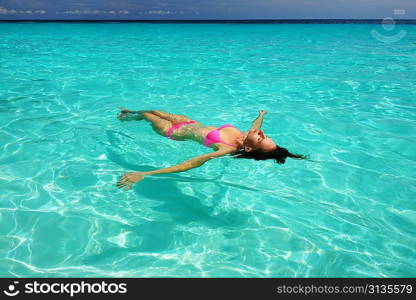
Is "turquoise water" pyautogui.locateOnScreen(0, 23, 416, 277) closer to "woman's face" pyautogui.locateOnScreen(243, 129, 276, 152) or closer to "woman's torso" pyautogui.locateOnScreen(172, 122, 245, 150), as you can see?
"woman's torso" pyautogui.locateOnScreen(172, 122, 245, 150)

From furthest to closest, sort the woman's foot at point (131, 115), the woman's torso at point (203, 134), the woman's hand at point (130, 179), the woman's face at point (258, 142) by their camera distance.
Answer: the woman's foot at point (131, 115), the woman's torso at point (203, 134), the woman's face at point (258, 142), the woman's hand at point (130, 179)

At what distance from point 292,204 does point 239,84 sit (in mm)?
6254

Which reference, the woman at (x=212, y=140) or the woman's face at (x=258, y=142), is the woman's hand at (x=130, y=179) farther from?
the woman's face at (x=258, y=142)

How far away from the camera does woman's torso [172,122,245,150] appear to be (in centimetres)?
416

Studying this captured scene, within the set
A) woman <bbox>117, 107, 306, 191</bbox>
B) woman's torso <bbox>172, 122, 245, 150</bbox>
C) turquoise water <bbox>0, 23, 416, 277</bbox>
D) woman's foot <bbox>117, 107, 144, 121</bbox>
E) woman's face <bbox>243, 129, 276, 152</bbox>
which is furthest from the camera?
woman's foot <bbox>117, 107, 144, 121</bbox>

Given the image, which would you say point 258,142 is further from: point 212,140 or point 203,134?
point 203,134

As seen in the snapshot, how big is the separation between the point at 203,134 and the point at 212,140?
25 centimetres

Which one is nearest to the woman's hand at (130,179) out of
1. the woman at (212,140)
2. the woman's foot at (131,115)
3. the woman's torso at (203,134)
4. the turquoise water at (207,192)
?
the woman at (212,140)

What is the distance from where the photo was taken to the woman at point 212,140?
3.43 meters

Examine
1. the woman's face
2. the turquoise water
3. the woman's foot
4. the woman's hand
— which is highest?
the woman's face

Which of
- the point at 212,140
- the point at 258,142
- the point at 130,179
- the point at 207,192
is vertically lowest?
the point at 207,192

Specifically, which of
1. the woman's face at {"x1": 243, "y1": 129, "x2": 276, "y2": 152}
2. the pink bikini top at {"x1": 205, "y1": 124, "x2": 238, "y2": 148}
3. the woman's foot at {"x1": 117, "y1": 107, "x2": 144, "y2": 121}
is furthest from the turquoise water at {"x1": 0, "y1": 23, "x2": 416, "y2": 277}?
the woman's face at {"x1": 243, "y1": 129, "x2": 276, "y2": 152}

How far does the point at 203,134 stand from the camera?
4469mm

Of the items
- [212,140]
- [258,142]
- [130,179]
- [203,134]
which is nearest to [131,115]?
[203,134]
